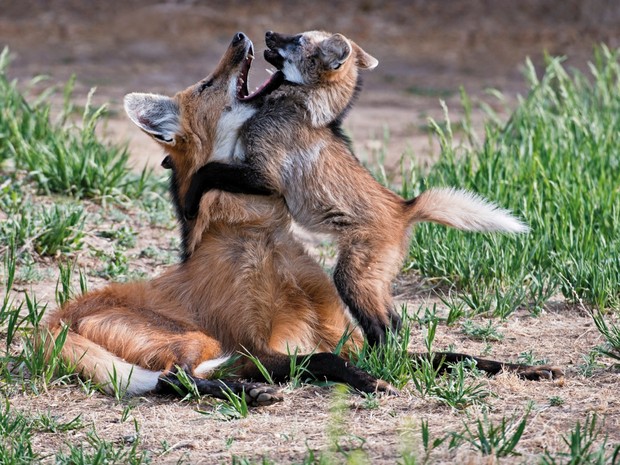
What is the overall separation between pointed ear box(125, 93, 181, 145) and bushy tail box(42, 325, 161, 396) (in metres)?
1.04

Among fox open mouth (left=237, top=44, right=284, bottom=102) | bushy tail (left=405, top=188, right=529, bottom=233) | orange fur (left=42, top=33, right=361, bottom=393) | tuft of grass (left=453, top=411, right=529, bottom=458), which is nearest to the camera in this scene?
tuft of grass (left=453, top=411, right=529, bottom=458)

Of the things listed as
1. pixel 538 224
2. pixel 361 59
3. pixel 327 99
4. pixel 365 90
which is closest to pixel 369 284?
pixel 327 99

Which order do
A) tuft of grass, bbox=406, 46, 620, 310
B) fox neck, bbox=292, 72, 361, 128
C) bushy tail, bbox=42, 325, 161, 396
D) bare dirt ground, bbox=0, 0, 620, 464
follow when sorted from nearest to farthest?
bare dirt ground, bbox=0, 0, 620, 464 < bushy tail, bbox=42, 325, 161, 396 < fox neck, bbox=292, 72, 361, 128 < tuft of grass, bbox=406, 46, 620, 310

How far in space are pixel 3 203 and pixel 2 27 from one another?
317 inches

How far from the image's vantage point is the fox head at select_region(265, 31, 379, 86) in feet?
14.3

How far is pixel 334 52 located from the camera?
14.2 ft

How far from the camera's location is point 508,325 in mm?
4449

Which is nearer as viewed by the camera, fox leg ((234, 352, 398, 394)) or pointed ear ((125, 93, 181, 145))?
fox leg ((234, 352, 398, 394))

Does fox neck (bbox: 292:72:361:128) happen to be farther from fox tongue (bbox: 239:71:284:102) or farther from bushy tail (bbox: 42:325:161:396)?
bushy tail (bbox: 42:325:161:396)

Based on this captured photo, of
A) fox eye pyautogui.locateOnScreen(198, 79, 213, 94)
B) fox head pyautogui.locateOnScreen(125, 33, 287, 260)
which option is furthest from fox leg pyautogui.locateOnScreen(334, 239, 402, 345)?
fox eye pyautogui.locateOnScreen(198, 79, 213, 94)

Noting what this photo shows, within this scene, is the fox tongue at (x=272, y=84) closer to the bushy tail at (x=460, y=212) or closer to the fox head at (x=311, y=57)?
the fox head at (x=311, y=57)

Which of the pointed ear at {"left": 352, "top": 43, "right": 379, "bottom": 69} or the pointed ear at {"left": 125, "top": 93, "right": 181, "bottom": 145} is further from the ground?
the pointed ear at {"left": 352, "top": 43, "right": 379, "bottom": 69}

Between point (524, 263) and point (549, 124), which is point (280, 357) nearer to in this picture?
point (524, 263)

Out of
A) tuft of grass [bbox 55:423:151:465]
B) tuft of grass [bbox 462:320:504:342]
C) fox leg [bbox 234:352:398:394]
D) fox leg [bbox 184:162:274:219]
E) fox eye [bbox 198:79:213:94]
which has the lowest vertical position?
tuft of grass [bbox 55:423:151:465]
